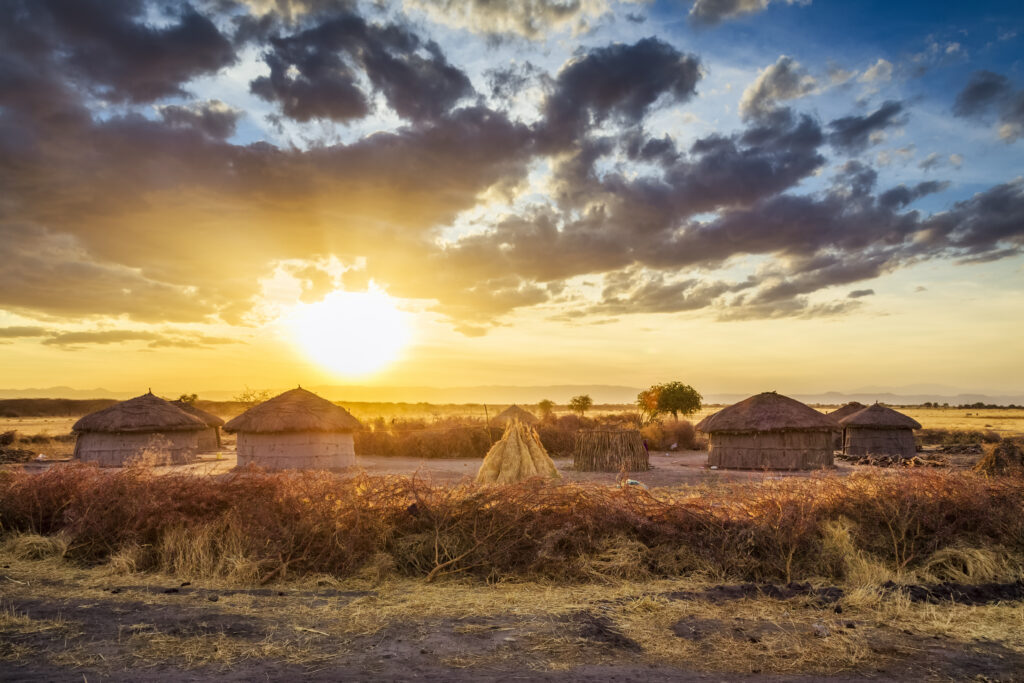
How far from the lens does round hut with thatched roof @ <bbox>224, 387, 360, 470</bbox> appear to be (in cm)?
2362

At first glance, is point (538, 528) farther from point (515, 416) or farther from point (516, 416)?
point (515, 416)

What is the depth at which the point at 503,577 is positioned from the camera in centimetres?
762

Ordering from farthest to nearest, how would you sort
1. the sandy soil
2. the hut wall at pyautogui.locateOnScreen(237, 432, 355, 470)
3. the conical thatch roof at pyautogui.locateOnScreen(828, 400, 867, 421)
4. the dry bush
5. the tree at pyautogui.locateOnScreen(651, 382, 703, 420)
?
1. the tree at pyautogui.locateOnScreen(651, 382, 703, 420)
2. the conical thatch roof at pyautogui.locateOnScreen(828, 400, 867, 421)
3. the hut wall at pyautogui.locateOnScreen(237, 432, 355, 470)
4. the sandy soil
5. the dry bush

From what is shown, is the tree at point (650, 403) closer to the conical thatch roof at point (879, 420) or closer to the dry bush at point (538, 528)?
the conical thatch roof at point (879, 420)

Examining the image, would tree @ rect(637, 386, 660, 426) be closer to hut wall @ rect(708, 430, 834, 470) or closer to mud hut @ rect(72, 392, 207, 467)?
hut wall @ rect(708, 430, 834, 470)

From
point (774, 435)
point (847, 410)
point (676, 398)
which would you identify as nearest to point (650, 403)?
point (676, 398)

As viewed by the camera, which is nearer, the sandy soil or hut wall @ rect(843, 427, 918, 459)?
the sandy soil

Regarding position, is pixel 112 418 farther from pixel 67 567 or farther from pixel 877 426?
pixel 877 426

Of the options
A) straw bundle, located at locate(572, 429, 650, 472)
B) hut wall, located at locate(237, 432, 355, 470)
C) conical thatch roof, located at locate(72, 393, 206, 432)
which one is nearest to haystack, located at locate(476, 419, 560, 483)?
straw bundle, located at locate(572, 429, 650, 472)

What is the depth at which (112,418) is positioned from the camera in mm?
26953

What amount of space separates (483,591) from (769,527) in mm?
3478

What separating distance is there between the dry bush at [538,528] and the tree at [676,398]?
48.7 meters

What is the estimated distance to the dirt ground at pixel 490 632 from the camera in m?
5.09

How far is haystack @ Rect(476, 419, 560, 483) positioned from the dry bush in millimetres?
8928
